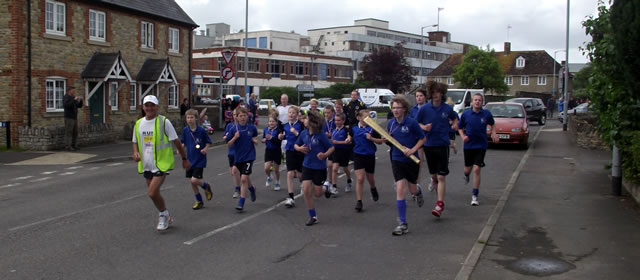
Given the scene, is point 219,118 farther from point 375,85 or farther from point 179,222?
point 375,85

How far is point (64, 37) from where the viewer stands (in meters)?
22.0

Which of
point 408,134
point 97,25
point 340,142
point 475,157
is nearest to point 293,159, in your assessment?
point 340,142

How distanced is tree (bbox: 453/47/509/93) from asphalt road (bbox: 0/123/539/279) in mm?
51541

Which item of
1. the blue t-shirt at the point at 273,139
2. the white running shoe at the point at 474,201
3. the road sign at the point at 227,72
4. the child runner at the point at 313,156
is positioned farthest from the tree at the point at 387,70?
the child runner at the point at 313,156

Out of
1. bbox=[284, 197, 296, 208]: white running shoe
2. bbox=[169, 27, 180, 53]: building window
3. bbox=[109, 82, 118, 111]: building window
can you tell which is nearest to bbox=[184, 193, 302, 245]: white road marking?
bbox=[284, 197, 296, 208]: white running shoe

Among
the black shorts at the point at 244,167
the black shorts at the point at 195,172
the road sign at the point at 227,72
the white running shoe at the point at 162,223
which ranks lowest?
the white running shoe at the point at 162,223

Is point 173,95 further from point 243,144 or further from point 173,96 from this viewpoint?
point 243,144

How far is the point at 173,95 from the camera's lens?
30.4 metres

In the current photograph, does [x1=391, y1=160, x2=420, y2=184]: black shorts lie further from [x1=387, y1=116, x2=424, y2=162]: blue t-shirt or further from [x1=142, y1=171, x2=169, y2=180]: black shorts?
[x1=142, y1=171, x2=169, y2=180]: black shorts

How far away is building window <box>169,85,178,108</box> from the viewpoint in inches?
1188

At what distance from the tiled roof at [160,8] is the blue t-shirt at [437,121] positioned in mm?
17978

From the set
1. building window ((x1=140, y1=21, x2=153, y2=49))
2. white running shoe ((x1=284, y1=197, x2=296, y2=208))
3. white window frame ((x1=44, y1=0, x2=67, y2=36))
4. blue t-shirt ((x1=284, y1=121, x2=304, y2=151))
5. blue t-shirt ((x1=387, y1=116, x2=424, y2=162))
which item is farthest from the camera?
building window ((x1=140, y1=21, x2=153, y2=49))

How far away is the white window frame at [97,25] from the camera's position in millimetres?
23636

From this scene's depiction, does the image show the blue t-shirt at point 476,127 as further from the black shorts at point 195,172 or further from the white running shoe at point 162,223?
the white running shoe at point 162,223
